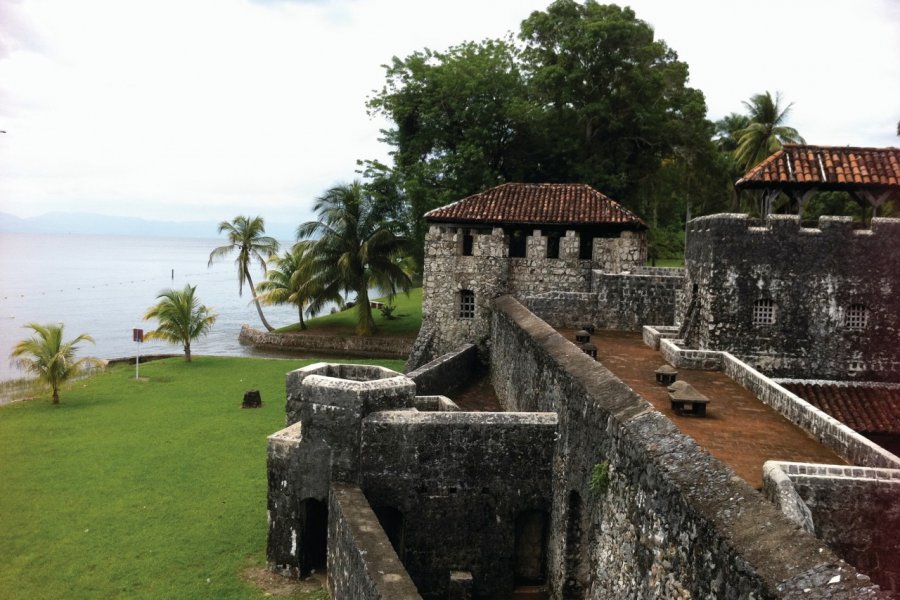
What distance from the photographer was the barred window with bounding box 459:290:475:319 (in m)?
24.3

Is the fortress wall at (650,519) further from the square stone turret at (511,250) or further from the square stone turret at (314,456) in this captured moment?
the square stone turret at (511,250)

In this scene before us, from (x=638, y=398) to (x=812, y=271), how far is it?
9553 millimetres

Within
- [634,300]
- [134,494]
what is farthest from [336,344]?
[134,494]

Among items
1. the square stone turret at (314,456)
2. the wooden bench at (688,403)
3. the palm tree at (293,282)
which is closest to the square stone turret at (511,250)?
the square stone turret at (314,456)

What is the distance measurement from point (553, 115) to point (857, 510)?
2607 centimetres

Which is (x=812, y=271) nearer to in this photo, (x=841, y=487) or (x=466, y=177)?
(x=841, y=487)

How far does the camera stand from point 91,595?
10.4 m

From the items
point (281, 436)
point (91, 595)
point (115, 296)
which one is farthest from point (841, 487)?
point (115, 296)

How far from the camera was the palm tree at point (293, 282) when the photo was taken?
119ft

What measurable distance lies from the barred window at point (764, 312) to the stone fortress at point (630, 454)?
0.15ft

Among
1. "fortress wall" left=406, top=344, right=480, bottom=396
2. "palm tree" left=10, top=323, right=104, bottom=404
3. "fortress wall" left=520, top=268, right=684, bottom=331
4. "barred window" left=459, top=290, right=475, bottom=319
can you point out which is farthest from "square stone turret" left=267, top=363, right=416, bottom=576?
"palm tree" left=10, top=323, right=104, bottom=404

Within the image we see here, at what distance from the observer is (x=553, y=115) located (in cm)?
3091

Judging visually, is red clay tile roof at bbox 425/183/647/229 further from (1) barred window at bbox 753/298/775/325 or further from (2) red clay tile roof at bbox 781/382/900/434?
(2) red clay tile roof at bbox 781/382/900/434

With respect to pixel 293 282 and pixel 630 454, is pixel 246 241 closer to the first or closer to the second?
pixel 293 282
